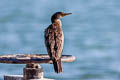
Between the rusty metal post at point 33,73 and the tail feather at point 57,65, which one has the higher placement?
the tail feather at point 57,65

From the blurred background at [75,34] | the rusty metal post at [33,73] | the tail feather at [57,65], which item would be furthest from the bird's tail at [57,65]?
the blurred background at [75,34]

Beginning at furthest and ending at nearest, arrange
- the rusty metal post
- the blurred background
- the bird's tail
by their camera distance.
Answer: the blurred background < the bird's tail < the rusty metal post

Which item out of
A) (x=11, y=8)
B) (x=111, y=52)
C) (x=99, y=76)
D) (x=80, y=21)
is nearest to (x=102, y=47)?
(x=111, y=52)

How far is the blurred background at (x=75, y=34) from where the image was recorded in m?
20.8

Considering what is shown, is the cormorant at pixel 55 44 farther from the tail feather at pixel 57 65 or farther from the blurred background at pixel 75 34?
the blurred background at pixel 75 34

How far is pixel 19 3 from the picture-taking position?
131 feet

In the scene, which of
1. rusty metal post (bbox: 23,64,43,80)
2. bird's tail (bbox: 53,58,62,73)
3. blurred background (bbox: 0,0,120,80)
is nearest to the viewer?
rusty metal post (bbox: 23,64,43,80)

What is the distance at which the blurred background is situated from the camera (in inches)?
817

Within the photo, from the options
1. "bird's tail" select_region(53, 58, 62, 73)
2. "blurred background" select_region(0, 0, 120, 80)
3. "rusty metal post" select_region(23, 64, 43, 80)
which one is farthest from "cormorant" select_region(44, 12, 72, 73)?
"blurred background" select_region(0, 0, 120, 80)

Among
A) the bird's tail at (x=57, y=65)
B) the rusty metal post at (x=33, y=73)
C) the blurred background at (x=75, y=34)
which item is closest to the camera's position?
the rusty metal post at (x=33, y=73)

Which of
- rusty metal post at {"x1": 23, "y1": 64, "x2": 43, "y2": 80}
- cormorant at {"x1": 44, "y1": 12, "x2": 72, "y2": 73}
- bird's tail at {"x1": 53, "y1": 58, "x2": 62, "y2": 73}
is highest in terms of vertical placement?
cormorant at {"x1": 44, "y1": 12, "x2": 72, "y2": 73}

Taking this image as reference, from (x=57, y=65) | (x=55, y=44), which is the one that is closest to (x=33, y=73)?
(x=57, y=65)

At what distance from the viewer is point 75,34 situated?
98.4ft

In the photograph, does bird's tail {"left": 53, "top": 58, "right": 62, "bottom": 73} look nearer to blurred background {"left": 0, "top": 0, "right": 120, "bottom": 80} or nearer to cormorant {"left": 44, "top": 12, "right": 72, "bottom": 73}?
cormorant {"left": 44, "top": 12, "right": 72, "bottom": 73}
